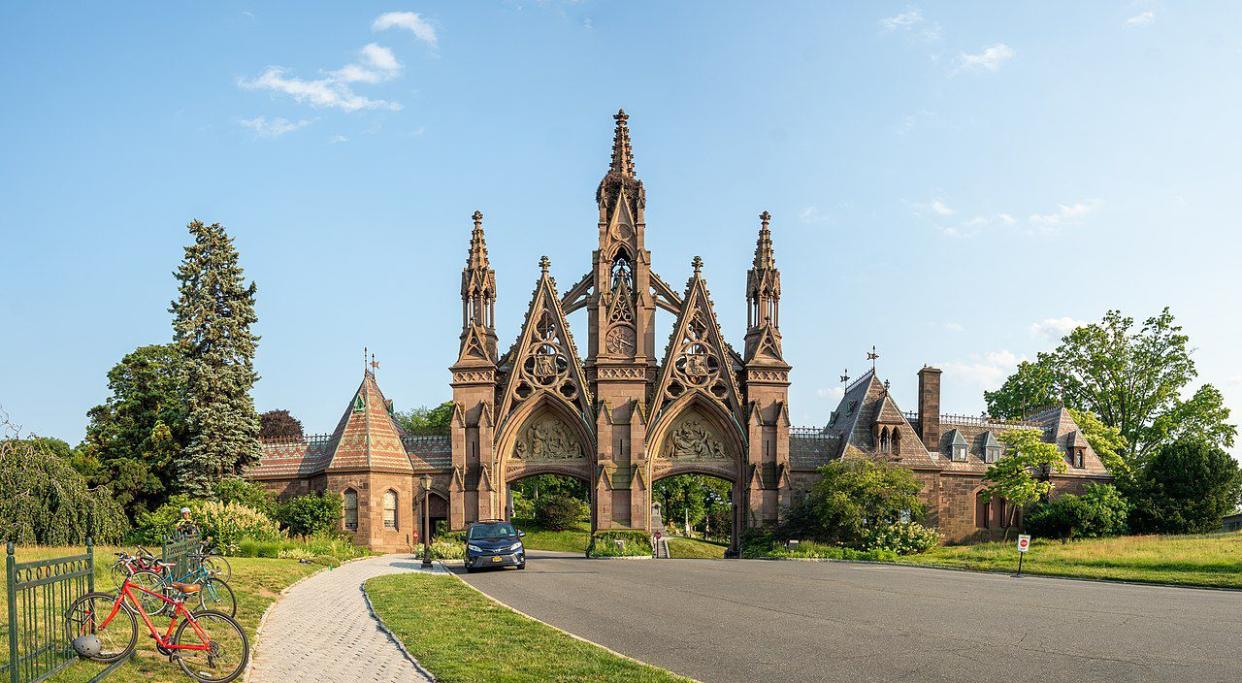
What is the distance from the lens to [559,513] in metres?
66.3

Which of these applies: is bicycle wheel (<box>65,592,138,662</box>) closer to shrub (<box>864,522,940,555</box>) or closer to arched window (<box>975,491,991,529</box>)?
shrub (<box>864,522,940,555</box>)

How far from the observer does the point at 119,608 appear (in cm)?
1275

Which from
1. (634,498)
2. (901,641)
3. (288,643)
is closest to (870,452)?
(634,498)

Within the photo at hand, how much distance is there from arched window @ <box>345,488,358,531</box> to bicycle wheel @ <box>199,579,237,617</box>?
29273 millimetres

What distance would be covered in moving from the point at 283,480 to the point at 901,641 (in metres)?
39.4

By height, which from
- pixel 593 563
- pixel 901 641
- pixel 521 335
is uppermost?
pixel 521 335

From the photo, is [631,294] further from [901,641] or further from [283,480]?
[901,641]

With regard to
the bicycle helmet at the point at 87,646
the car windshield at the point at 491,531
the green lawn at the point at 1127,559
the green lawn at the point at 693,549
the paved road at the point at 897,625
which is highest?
the bicycle helmet at the point at 87,646

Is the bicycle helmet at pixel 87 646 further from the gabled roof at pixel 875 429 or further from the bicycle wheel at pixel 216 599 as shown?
the gabled roof at pixel 875 429

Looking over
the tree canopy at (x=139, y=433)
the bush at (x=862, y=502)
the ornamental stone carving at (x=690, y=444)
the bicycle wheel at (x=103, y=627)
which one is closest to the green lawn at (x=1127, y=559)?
the bush at (x=862, y=502)

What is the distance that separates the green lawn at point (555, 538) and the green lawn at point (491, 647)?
39.8m

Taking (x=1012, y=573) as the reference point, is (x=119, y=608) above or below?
above

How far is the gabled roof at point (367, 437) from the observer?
156 feet

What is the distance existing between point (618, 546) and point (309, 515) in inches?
532
